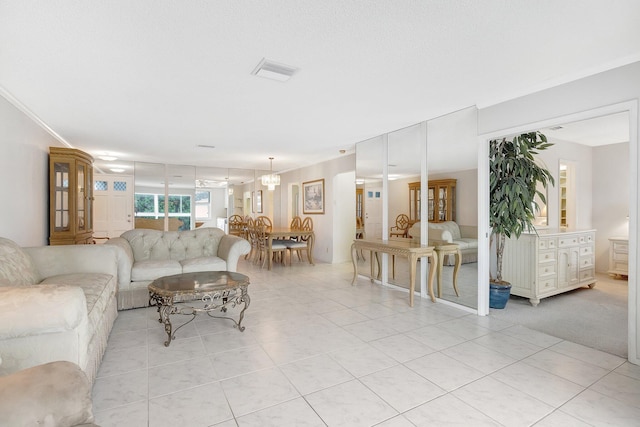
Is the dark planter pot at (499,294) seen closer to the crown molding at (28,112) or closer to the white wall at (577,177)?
the white wall at (577,177)

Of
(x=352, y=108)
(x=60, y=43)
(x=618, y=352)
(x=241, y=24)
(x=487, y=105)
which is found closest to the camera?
(x=241, y=24)

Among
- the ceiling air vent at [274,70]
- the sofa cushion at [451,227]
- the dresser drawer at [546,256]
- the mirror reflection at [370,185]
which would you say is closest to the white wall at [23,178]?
the ceiling air vent at [274,70]

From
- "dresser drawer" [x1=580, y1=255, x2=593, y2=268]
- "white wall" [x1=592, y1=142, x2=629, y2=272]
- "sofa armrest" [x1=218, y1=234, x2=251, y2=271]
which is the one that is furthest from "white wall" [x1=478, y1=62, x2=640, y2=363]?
"white wall" [x1=592, y1=142, x2=629, y2=272]

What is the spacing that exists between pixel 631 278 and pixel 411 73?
231cm

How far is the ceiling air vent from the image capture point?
2424mm

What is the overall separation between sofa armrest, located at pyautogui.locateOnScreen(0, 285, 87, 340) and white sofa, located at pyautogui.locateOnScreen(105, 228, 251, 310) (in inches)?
76.5

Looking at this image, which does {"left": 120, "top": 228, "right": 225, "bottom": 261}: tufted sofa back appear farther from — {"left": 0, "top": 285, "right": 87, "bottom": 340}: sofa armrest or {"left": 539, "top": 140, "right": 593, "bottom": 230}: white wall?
{"left": 539, "top": 140, "right": 593, "bottom": 230}: white wall

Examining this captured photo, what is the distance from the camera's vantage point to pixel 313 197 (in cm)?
752

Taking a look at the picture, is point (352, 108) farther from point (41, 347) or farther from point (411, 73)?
point (41, 347)

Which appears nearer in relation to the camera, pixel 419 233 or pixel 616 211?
pixel 419 233

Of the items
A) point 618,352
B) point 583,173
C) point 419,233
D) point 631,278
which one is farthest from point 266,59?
point 583,173

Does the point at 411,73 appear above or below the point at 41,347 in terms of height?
above

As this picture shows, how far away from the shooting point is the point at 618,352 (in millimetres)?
2498

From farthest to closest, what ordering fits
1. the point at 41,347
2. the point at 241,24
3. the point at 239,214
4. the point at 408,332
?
the point at 239,214 < the point at 408,332 < the point at 241,24 < the point at 41,347
